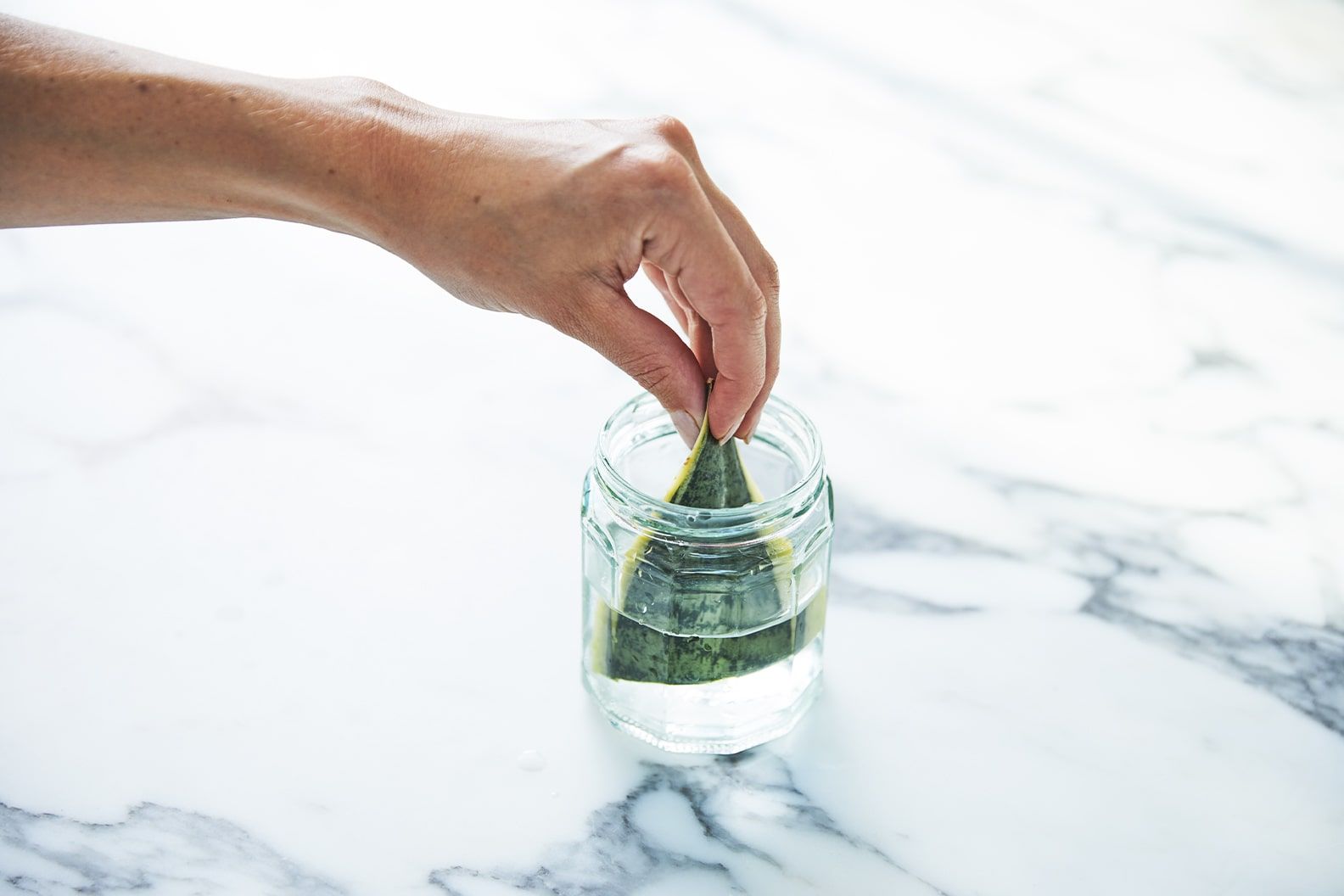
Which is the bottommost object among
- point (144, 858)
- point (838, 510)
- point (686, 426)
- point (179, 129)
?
point (144, 858)

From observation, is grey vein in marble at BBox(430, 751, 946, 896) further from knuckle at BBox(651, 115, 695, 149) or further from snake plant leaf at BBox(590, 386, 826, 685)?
knuckle at BBox(651, 115, 695, 149)

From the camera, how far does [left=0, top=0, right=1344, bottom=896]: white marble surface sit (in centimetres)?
81

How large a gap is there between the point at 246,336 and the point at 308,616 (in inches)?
11.9

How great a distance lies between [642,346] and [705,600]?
145 millimetres

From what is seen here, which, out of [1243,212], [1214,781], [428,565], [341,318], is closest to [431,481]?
[428,565]

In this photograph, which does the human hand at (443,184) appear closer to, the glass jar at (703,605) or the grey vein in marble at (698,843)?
the glass jar at (703,605)

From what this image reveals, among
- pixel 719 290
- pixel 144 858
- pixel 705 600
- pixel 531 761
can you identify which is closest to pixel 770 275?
pixel 719 290

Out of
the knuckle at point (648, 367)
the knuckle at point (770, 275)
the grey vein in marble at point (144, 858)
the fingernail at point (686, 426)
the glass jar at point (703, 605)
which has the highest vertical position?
the knuckle at point (770, 275)

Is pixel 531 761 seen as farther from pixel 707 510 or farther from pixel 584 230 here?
pixel 584 230

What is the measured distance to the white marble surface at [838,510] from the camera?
2.64 ft

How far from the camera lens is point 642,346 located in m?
0.78

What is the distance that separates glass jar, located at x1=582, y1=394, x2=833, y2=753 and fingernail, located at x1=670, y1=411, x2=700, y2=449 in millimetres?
45

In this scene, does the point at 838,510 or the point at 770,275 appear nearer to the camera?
the point at 770,275

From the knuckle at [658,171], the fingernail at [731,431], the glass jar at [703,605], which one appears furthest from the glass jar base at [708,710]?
the knuckle at [658,171]
